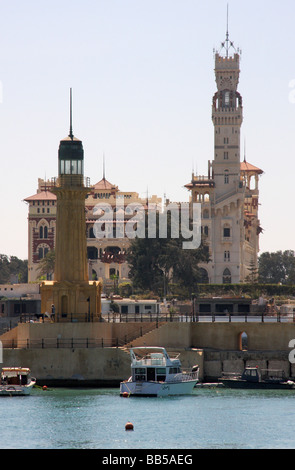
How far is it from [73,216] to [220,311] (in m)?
24.6

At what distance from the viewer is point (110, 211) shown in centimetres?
19938

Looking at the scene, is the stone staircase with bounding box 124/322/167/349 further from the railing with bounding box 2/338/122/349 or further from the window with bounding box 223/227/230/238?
the window with bounding box 223/227/230/238

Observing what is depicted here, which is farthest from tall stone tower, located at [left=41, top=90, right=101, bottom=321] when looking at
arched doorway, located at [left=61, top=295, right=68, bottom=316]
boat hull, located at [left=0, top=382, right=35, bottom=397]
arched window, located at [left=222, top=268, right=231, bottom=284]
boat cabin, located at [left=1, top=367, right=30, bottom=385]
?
arched window, located at [left=222, top=268, right=231, bottom=284]

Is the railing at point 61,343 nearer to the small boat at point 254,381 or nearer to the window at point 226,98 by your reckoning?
the small boat at point 254,381

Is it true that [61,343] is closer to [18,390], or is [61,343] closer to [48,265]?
[18,390]

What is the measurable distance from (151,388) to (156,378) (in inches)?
33.4

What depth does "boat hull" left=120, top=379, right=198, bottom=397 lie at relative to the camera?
3095 inches

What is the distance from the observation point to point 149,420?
225 feet

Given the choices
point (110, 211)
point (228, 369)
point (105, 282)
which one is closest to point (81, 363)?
point (228, 369)

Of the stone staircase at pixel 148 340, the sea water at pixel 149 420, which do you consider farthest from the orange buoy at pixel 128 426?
the stone staircase at pixel 148 340

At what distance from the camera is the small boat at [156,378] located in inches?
3098

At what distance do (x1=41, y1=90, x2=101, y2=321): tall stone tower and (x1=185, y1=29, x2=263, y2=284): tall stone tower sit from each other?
91911mm
